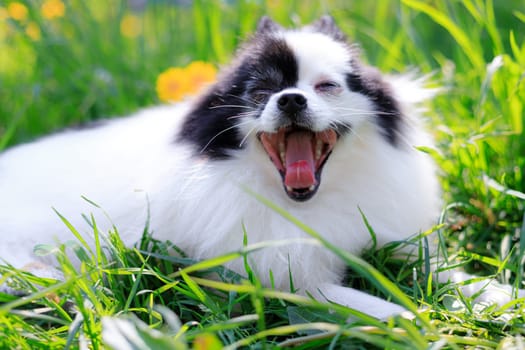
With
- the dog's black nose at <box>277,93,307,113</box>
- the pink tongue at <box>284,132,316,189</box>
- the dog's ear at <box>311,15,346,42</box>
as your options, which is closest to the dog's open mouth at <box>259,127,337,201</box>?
the pink tongue at <box>284,132,316,189</box>

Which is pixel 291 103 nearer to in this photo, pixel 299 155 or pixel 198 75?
pixel 299 155

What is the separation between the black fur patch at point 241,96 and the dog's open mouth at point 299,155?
110 mm

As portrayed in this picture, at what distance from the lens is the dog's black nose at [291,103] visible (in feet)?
6.18

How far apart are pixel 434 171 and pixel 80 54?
2401mm

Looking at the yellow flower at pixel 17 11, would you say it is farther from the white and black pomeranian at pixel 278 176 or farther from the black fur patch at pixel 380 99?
the black fur patch at pixel 380 99

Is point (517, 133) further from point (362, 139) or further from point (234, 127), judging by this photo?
point (234, 127)

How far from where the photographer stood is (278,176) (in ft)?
6.68

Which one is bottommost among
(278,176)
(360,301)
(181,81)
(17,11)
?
(360,301)

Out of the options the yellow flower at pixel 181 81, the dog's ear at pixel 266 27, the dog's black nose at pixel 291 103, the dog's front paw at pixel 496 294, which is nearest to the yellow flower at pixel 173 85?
the yellow flower at pixel 181 81

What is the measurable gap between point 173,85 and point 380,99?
139cm

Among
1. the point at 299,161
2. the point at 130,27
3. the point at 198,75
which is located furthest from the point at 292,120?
the point at 130,27

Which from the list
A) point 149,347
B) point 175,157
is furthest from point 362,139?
point 149,347

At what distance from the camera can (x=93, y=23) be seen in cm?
380

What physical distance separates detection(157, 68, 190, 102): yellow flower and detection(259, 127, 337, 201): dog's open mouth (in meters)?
1.23
